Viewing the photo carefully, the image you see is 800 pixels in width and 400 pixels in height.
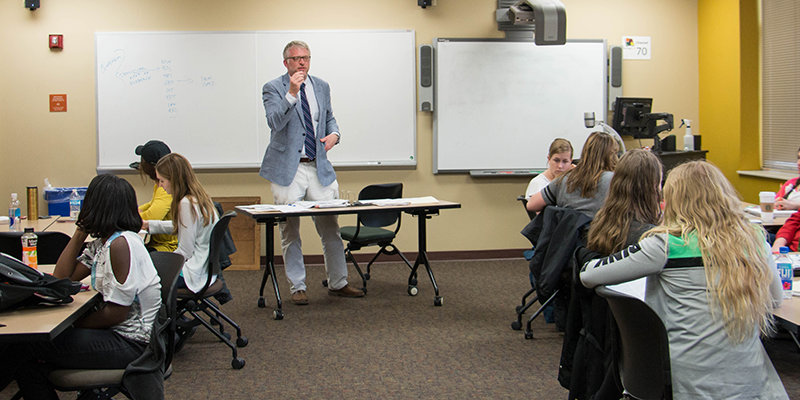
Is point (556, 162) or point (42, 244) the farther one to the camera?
point (556, 162)

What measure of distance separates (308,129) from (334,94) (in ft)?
4.61

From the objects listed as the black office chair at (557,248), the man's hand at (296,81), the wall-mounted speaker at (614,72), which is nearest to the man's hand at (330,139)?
the man's hand at (296,81)

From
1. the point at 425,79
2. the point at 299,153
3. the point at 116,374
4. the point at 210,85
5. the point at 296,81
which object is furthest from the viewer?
the point at 425,79

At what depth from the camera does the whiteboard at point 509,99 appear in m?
6.23

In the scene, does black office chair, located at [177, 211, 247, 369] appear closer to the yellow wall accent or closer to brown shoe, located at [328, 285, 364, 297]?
brown shoe, located at [328, 285, 364, 297]

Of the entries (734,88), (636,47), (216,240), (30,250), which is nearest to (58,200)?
(216,240)

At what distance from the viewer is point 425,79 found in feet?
20.3

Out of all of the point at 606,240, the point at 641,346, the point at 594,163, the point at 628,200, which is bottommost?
the point at 641,346

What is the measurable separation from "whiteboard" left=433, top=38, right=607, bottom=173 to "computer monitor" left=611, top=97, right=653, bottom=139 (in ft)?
1.17

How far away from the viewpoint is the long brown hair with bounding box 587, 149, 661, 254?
2.49 meters

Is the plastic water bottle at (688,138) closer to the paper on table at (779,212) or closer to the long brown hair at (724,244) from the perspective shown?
Answer: the paper on table at (779,212)

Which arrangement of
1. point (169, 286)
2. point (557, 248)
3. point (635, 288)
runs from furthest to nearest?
point (557, 248), point (635, 288), point (169, 286)

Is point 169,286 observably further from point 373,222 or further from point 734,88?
point 734,88

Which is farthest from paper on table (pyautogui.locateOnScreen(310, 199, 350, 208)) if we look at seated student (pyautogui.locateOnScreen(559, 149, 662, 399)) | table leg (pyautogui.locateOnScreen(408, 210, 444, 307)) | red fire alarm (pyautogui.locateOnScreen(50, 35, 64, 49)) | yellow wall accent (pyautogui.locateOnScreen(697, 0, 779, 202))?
yellow wall accent (pyautogui.locateOnScreen(697, 0, 779, 202))
